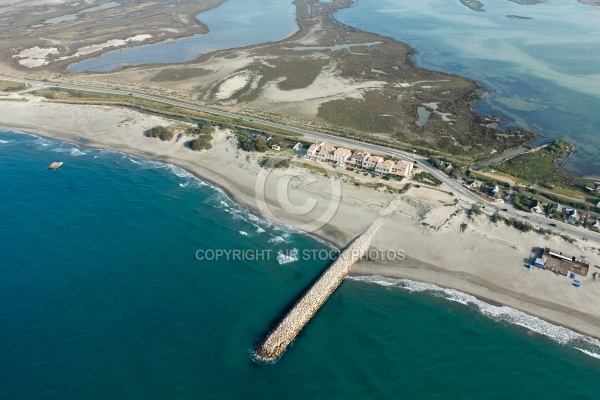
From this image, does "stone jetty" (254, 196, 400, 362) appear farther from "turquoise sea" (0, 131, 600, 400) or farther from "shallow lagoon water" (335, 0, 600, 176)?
"shallow lagoon water" (335, 0, 600, 176)

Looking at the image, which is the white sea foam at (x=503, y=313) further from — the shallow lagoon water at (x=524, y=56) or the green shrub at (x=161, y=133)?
the green shrub at (x=161, y=133)

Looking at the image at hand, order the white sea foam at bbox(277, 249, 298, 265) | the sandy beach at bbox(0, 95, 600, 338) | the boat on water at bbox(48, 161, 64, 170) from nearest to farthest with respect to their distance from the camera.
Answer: the sandy beach at bbox(0, 95, 600, 338) → the white sea foam at bbox(277, 249, 298, 265) → the boat on water at bbox(48, 161, 64, 170)

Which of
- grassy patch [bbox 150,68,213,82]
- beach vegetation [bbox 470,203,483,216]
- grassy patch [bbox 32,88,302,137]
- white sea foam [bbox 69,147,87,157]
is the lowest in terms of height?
beach vegetation [bbox 470,203,483,216]

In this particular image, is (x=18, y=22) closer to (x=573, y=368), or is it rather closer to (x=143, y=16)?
(x=143, y=16)

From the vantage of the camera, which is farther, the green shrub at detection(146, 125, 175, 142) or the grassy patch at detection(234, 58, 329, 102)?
the grassy patch at detection(234, 58, 329, 102)

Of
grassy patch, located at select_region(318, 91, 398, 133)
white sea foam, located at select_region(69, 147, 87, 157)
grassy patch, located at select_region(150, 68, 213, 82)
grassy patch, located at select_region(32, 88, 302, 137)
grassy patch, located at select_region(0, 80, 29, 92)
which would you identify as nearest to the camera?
white sea foam, located at select_region(69, 147, 87, 157)

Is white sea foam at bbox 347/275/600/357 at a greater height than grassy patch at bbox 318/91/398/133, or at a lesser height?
lesser

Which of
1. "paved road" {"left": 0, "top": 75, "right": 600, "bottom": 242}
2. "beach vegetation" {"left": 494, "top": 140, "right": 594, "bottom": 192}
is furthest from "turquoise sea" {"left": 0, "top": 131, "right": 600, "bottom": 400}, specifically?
"beach vegetation" {"left": 494, "top": 140, "right": 594, "bottom": 192}

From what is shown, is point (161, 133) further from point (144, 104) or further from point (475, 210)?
point (475, 210)
